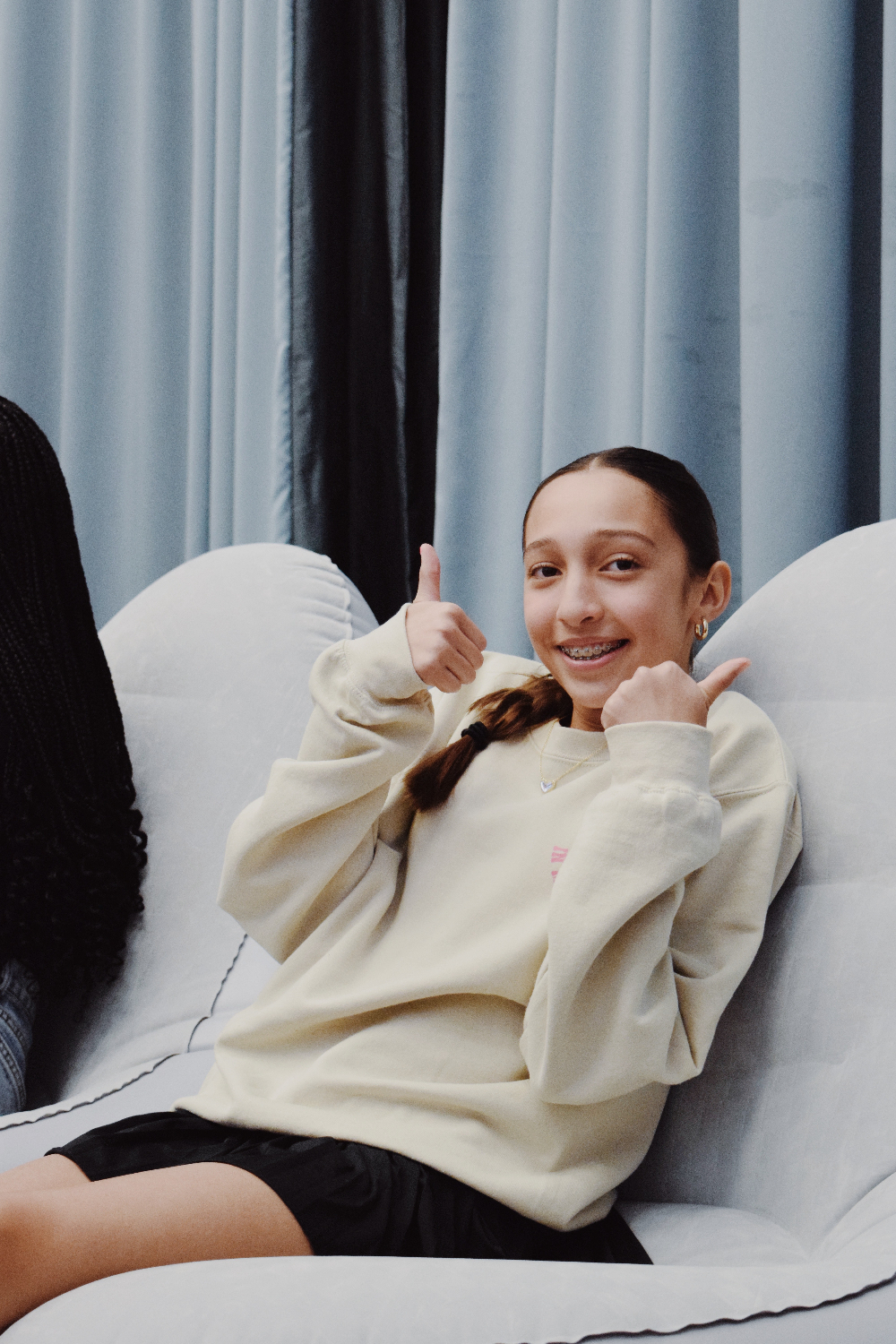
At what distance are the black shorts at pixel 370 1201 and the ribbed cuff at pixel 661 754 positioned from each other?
0.96ft

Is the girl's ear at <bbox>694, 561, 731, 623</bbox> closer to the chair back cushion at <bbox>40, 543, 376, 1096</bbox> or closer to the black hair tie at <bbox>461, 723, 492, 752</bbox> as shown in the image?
the black hair tie at <bbox>461, 723, 492, 752</bbox>

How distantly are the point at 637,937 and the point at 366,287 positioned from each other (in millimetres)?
1258

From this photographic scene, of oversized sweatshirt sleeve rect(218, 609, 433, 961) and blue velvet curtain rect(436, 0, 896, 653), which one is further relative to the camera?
blue velvet curtain rect(436, 0, 896, 653)

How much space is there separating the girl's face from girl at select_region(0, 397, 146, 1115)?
54 cm

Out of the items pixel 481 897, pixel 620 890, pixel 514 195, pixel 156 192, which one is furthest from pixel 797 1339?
pixel 156 192

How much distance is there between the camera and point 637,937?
74cm

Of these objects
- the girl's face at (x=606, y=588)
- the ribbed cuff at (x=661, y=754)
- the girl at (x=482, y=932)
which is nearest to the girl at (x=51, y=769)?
the girl at (x=482, y=932)

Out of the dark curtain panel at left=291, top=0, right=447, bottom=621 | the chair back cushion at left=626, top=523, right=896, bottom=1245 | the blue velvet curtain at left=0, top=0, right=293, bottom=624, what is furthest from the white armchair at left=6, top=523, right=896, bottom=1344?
the blue velvet curtain at left=0, top=0, right=293, bottom=624

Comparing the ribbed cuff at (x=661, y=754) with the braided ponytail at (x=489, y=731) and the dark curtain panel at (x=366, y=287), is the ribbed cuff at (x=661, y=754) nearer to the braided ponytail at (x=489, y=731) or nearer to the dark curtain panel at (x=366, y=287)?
the braided ponytail at (x=489, y=731)

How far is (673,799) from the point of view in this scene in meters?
0.73

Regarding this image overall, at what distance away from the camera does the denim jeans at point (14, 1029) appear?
106 centimetres

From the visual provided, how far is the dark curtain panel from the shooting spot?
171 centimetres

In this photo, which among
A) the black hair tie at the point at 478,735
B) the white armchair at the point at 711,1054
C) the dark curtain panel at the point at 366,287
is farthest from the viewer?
the dark curtain panel at the point at 366,287

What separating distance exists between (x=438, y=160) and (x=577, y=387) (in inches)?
22.1
